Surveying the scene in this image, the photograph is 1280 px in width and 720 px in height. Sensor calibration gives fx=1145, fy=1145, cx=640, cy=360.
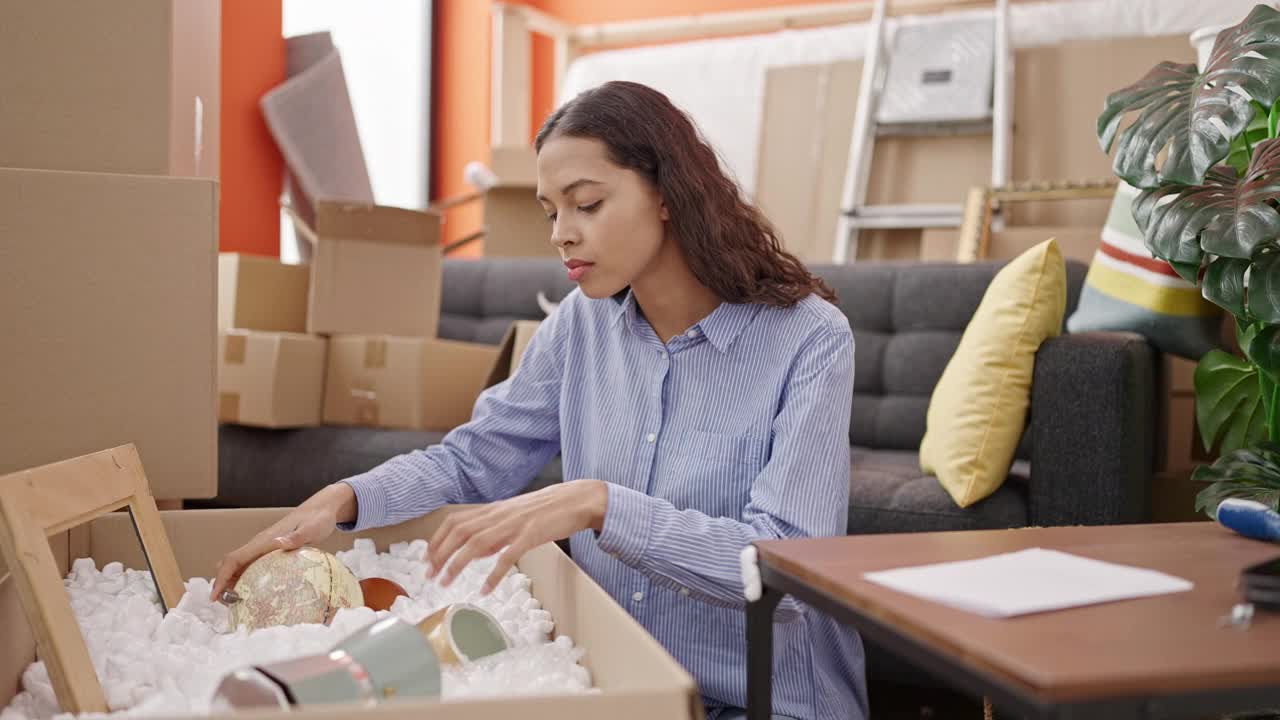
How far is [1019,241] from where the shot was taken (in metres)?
3.53

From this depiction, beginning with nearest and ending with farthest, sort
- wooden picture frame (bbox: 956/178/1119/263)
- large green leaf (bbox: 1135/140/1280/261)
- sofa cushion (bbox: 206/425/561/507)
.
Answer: large green leaf (bbox: 1135/140/1280/261)
sofa cushion (bbox: 206/425/561/507)
wooden picture frame (bbox: 956/178/1119/263)

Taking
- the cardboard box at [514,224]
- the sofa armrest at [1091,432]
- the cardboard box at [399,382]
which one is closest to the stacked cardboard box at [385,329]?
the cardboard box at [399,382]

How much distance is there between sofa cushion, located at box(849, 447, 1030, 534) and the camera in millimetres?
2033

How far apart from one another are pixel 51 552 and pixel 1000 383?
164cm

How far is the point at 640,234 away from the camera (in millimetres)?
1227

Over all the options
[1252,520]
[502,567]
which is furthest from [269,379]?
[1252,520]

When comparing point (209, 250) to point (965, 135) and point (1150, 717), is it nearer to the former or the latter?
point (1150, 717)

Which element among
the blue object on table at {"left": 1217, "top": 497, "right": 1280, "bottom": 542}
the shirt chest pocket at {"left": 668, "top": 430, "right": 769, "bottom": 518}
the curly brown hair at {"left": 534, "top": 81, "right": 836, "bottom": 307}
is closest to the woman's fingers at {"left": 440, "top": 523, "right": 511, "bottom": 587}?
the shirt chest pocket at {"left": 668, "top": 430, "right": 769, "bottom": 518}

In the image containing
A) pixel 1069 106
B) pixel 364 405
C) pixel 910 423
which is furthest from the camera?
pixel 1069 106

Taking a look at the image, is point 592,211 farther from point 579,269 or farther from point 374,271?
point 374,271

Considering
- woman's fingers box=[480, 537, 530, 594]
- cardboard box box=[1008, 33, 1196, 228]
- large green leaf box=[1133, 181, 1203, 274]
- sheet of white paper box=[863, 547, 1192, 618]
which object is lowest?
woman's fingers box=[480, 537, 530, 594]

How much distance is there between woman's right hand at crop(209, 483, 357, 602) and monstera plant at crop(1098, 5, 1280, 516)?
4.26ft

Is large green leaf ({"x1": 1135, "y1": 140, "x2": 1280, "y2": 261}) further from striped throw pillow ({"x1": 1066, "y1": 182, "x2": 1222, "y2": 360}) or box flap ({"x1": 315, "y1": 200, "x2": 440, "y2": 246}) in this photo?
box flap ({"x1": 315, "y1": 200, "x2": 440, "y2": 246})

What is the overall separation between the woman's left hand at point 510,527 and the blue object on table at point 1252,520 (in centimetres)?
52
